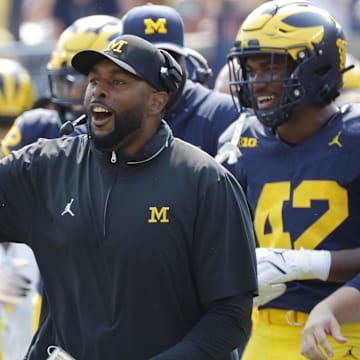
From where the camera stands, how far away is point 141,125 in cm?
397

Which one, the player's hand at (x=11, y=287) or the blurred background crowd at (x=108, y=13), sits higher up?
the player's hand at (x=11, y=287)

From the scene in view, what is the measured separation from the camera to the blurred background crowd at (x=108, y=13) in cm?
1074

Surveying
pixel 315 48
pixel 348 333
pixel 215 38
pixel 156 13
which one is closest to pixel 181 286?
pixel 348 333

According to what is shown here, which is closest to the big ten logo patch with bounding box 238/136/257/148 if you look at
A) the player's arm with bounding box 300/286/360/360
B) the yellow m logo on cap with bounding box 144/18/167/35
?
the player's arm with bounding box 300/286/360/360

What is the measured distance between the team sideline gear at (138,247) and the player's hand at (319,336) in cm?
47

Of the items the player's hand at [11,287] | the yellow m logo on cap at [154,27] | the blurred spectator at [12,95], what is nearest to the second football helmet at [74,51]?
the yellow m logo on cap at [154,27]

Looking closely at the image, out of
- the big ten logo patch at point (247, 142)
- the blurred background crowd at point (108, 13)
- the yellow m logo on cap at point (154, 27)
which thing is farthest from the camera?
the blurred background crowd at point (108, 13)

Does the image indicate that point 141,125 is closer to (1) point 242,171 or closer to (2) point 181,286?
(2) point 181,286

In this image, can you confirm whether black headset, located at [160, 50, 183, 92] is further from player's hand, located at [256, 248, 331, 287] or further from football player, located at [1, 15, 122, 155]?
football player, located at [1, 15, 122, 155]

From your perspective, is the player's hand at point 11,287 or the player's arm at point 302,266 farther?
the player's arm at point 302,266

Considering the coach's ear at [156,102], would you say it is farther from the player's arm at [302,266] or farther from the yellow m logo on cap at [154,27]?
the yellow m logo on cap at [154,27]

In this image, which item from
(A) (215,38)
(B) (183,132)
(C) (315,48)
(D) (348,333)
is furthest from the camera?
(A) (215,38)

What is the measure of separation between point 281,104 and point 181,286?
4.42 ft

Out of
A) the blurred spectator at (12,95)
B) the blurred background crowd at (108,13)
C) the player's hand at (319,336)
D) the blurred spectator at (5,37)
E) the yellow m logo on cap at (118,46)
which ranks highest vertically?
the yellow m logo on cap at (118,46)
